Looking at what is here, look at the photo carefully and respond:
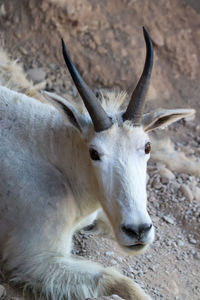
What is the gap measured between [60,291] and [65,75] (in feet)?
15.5

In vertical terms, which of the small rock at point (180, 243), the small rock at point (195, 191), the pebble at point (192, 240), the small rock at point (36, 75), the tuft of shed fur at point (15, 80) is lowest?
the small rock at point (195, 191)

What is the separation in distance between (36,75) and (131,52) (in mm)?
1865

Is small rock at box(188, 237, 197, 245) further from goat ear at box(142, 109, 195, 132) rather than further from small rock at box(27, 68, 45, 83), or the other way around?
small rock at box(27, 68, 45, 83)

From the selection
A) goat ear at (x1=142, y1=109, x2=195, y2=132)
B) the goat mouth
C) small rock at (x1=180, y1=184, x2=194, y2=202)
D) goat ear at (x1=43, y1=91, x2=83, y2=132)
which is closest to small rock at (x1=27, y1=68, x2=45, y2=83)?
small rock at (x1=180, y1=184, x2=194, y2=202)

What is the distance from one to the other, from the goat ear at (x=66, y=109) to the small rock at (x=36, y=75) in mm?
3629

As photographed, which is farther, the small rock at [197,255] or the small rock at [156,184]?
the small rock at [156,184]

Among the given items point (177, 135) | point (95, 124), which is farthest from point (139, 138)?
point (177, 135)

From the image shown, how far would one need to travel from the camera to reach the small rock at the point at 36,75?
779 centimetres

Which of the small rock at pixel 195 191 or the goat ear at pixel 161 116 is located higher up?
the goat ear at pixel 161 116

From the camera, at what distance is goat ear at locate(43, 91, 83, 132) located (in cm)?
423

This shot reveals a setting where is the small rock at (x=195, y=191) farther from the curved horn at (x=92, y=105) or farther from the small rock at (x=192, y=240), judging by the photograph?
the curved horn at (x=92, y=105)

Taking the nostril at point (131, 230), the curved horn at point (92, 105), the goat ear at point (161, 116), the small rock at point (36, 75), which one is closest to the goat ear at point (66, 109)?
the curved horn at point (92, 105)

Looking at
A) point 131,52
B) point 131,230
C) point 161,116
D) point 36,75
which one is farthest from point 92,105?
point 131,52

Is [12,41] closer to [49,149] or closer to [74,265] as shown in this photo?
[49,149]
